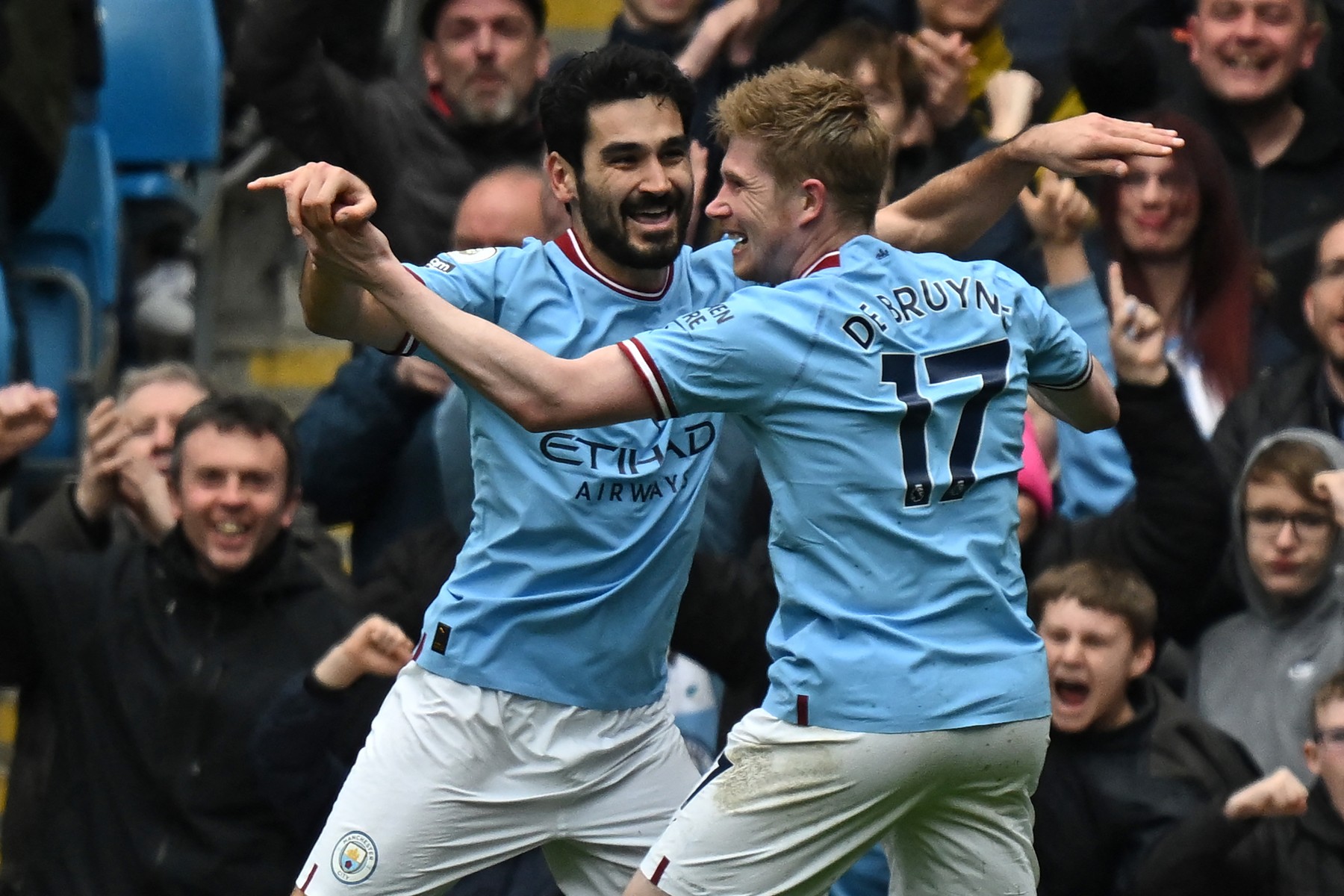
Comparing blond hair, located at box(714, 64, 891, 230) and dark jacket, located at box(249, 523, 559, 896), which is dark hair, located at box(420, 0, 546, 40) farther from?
blond hair, located at box(714, 64, 891, 230)

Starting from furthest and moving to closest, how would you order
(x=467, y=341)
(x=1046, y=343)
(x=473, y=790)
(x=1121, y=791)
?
(x=1121, y=791)
(x=473, y=790)
(x=1046, y=343)
(x=467, y=341)

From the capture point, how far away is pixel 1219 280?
6.18 metres

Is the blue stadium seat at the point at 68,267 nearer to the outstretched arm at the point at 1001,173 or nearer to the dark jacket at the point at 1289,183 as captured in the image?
the dark jacket at the point at 1289,183

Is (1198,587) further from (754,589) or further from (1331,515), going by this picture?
(754,589)

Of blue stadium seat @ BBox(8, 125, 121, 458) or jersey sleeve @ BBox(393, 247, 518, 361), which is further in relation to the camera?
blue stadium seat @ BBox(8, 125, 121, 458)

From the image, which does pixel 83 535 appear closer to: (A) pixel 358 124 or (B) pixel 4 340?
(B) pixel 4 340

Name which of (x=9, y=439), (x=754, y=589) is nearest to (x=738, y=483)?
(x=754, y=589)

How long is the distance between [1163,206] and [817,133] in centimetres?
251

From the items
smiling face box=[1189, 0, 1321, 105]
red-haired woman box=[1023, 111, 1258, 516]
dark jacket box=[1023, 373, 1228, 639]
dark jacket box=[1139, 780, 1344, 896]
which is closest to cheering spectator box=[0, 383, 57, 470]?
dark jacket box=[1023, 373, 1228, 639]

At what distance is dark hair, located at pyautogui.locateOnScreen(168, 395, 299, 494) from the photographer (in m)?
5.55

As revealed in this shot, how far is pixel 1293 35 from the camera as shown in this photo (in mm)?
6578

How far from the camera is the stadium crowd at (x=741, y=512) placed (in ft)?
16.8

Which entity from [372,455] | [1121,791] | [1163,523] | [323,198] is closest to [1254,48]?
[1163,523]

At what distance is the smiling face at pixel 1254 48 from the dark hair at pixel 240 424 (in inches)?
114
